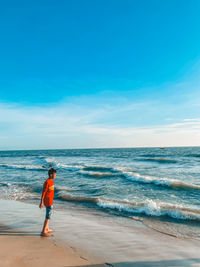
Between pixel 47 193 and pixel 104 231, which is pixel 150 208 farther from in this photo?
pixel 47 193

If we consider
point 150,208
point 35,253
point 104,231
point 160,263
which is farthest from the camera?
point 150,208

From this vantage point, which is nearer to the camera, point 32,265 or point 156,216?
point 32,265

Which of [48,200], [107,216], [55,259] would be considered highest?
[48,200]

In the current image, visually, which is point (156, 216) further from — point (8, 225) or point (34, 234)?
point (8, 225)

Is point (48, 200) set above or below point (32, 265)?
above

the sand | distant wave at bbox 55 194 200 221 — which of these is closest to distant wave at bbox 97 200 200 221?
distant wave at bbox 55 194 200 221

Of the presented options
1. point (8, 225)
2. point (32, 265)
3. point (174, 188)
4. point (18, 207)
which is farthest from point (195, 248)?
point (174, 188)

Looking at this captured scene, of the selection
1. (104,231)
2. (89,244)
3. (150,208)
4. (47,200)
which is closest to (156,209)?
(150,208)

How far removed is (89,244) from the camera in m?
5.02

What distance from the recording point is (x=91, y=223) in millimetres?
6898

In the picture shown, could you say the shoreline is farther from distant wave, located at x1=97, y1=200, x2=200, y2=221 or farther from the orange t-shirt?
distant wave, located at x1=97, y1=200, x2=200, y2=221

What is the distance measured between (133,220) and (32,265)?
449cm

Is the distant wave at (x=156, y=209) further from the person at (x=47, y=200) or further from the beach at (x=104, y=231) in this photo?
the person at (x=47, y=200)

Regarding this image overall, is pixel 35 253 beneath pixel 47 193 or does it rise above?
beneath
